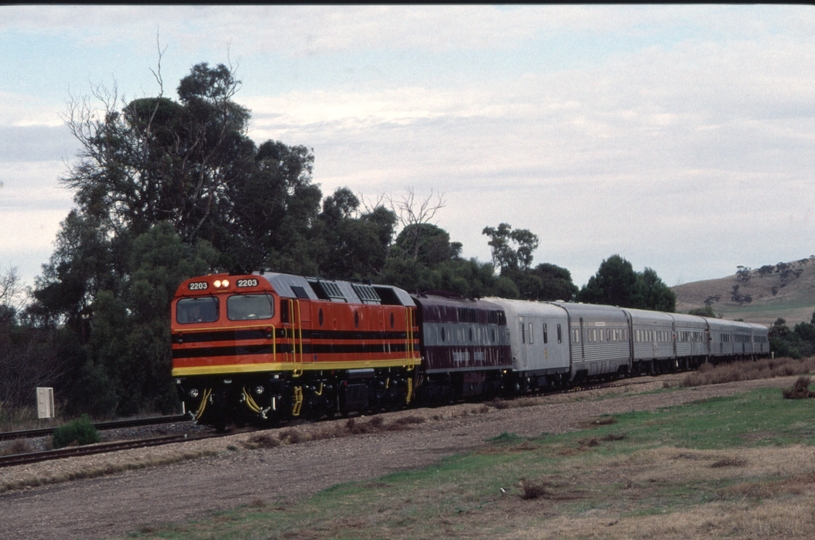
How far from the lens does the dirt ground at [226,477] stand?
13477mm

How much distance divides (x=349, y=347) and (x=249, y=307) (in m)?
4.62

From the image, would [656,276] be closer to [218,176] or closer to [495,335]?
[218,176]

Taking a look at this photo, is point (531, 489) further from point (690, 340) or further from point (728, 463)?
point (690, 340)

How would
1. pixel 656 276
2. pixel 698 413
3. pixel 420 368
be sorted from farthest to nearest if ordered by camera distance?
1. pixel 656 276
2. pixel 420 368
3. pixel 698 413

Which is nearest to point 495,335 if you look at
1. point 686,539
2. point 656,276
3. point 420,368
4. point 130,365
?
point 420,368

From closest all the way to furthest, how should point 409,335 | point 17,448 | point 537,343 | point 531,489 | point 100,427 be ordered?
point 531,489 < point 17,448 < point 100,427 < point 409,335 < point 537,343

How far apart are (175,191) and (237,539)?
56.6 metres

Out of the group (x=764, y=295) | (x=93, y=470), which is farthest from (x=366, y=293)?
(x=764, y=295)

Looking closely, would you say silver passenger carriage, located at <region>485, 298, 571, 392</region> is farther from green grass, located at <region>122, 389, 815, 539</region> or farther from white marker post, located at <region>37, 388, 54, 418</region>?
green grass, located at <region>122, 389, 815, 539</region>

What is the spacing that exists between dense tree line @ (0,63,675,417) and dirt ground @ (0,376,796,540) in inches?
982

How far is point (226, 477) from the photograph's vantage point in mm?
17594

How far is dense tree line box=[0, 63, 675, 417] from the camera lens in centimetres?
4866

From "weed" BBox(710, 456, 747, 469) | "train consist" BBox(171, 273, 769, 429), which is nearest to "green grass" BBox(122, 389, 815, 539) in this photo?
"weed" BBox(710, 456, 747, 469)

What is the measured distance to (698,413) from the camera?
26.0m
